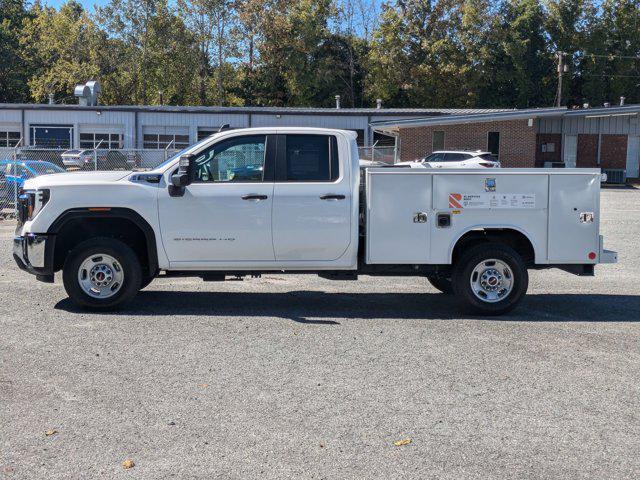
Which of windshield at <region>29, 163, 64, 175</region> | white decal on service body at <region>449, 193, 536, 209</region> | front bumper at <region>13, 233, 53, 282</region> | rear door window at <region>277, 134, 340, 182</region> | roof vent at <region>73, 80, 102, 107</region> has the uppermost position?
roof vent at <region>73, 80, 102, 107</region>

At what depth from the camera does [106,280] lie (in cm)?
848

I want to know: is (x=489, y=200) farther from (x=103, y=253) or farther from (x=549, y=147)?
(x=549, y=147)

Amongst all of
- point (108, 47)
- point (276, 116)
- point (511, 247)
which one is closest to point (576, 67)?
point (276, 116)

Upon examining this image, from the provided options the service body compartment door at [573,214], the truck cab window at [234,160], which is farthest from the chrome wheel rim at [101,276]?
the service body compartment door at [573,214]

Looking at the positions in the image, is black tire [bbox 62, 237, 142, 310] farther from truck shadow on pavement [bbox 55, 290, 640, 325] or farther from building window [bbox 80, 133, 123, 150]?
building window [bbox 80, 133, 123, 150]

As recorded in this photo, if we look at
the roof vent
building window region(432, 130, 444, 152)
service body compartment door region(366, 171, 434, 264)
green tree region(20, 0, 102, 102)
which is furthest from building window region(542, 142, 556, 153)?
green tree region(20, 0, 102, 102)

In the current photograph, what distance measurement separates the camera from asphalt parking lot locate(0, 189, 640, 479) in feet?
15.0

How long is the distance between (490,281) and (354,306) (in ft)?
5.48

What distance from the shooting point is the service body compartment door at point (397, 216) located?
333 inches

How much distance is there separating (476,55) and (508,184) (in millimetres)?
56301

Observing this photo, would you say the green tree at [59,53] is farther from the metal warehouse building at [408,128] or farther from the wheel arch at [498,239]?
the wheel arch at [498,239]

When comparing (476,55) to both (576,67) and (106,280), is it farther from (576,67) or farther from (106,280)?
(106,280)

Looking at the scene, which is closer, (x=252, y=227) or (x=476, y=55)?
(x=252, y=227)

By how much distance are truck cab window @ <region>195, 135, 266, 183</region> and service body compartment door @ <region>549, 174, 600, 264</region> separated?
10.8 feet
